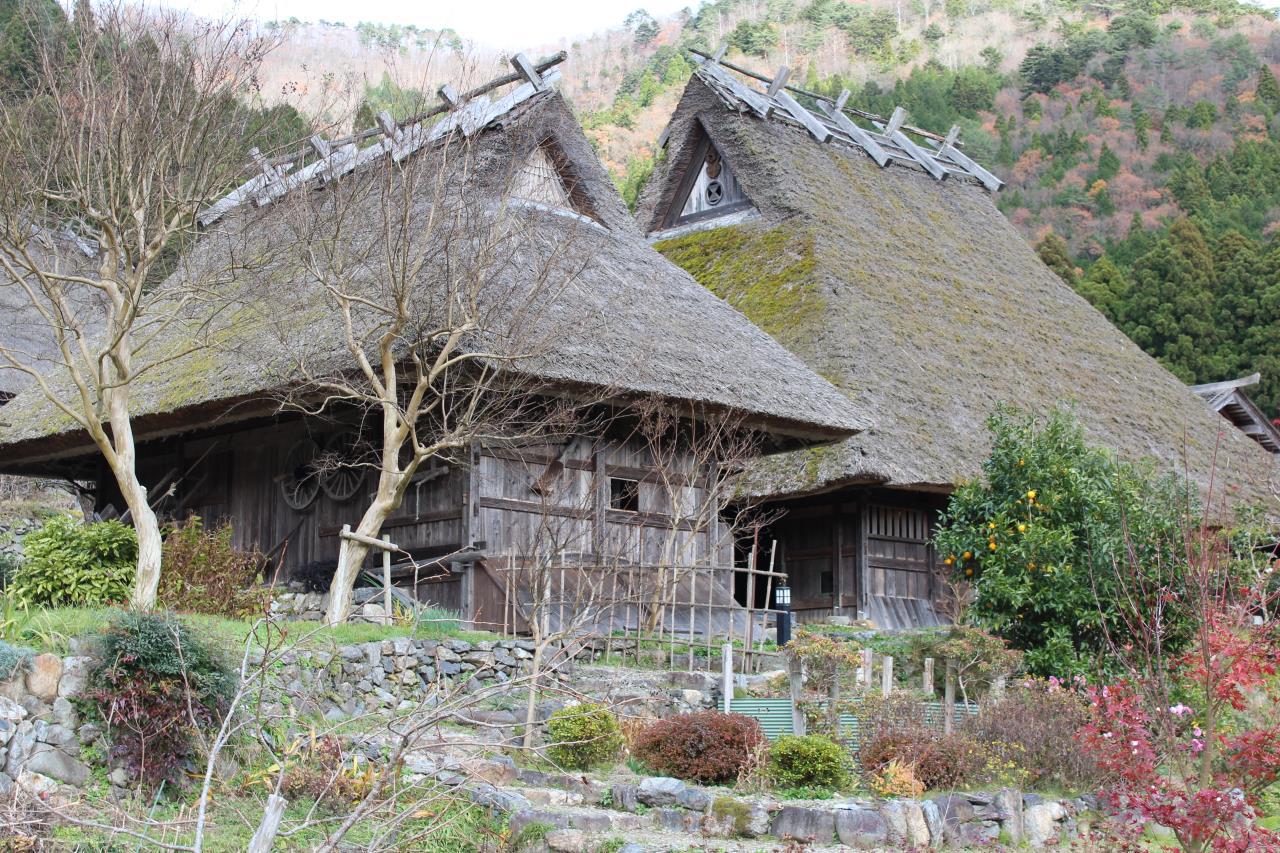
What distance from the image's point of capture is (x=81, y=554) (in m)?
14.6

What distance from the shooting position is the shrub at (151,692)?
10.3 m

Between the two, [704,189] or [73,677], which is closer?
[73,677]

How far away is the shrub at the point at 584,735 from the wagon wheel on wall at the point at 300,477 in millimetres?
6792

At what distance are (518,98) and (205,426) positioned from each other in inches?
226

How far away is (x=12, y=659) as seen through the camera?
10.4m

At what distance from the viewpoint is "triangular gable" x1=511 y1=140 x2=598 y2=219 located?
63.1 ft

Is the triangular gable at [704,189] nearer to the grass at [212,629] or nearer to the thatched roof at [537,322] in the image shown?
the thatched roof at [537,322]

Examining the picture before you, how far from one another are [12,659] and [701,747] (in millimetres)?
5027

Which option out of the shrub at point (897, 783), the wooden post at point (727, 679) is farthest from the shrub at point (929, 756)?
the wooden post at point (727, 679)

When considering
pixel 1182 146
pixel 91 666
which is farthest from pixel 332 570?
pixel 1182 146

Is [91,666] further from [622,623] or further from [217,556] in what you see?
[622,623]

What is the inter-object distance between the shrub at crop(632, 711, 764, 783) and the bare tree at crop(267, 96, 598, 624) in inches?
150

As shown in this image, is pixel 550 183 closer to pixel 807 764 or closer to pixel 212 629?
pixel 212 629

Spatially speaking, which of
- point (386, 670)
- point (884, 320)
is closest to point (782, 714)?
point (386, 670)
